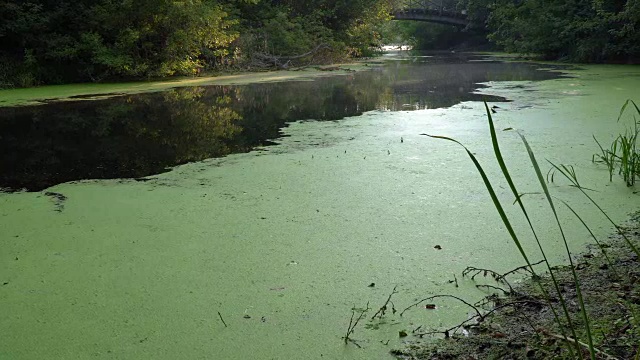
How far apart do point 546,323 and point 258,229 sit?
1073 millimetres

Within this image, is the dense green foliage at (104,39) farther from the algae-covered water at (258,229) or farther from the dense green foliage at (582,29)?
the dense green foliage at (582,29)

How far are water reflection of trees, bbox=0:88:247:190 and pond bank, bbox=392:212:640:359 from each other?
6.79 feet

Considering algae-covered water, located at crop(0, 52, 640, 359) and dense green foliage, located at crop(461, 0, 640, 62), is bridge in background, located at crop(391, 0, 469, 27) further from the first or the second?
algae-covered water, located at crop(0, 52, 640, 359)

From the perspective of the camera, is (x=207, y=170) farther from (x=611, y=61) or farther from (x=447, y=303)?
(x=611, y=61)

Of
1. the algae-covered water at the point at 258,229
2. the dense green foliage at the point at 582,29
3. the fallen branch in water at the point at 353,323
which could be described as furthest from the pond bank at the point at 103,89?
the fallen branch in water at the point at 353,323

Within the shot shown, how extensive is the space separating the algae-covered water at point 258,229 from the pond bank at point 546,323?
0.23 ft

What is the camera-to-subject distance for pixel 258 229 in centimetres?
201

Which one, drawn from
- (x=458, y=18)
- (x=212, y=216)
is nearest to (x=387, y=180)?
(x=212, y=216)

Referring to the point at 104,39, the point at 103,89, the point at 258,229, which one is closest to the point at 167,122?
the point at 258,229

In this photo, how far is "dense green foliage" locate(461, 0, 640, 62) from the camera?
919cm

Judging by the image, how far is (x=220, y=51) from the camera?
10078mm

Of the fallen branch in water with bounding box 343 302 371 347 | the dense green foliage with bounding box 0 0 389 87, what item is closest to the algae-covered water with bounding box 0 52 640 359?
the fallen branch in water with bounding box 343 302 371 347

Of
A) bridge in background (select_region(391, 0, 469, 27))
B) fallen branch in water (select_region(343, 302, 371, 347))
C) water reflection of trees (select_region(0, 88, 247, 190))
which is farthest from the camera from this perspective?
bridge in background (select_region(391, 0, 469, 27))

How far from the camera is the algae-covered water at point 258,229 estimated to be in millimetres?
1329
